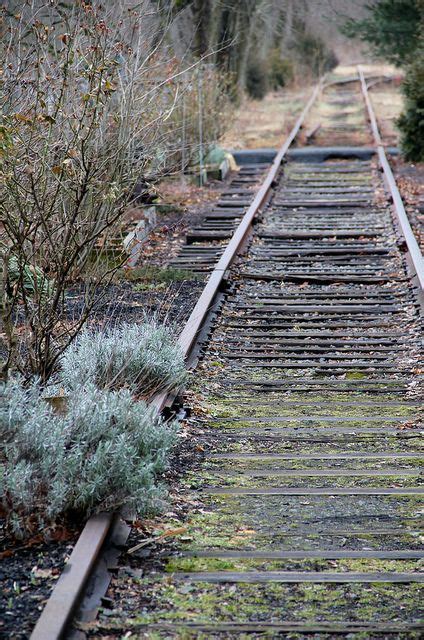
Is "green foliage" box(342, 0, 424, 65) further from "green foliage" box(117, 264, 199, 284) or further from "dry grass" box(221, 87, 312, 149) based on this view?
"green foliage" box(117, 264, 199, 284)

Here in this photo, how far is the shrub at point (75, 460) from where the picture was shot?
3.93 meters

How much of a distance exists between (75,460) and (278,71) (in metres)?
37.1

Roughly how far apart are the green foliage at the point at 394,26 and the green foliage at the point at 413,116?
5.22 meters

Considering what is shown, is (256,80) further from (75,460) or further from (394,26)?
(75,460)

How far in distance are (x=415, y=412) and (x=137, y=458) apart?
90.6 inches

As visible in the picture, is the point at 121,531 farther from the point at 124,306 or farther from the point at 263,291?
the point at 263,291

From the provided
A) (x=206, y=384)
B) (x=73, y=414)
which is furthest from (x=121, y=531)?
(x=206, y=384)

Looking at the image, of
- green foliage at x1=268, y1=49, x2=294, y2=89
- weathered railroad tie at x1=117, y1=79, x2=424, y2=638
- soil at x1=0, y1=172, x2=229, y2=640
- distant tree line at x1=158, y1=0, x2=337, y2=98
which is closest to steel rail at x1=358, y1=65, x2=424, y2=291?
weathered railroad tie at x1=117, y1=79, x2=424, y2=638

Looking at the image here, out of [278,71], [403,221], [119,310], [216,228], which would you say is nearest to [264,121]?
[278,71]

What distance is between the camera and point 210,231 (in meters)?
12.1

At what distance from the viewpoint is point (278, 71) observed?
3922cm

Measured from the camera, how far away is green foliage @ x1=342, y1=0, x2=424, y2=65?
928 inches

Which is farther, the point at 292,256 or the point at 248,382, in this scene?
the point at 292,256

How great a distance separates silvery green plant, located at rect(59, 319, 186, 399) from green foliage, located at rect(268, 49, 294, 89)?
3308 cm
